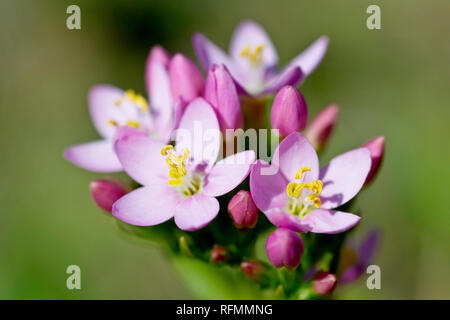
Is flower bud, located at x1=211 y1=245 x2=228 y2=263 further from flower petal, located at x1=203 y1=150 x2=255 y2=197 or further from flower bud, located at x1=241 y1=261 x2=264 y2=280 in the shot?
flower petal, located at x1=203 y1=150 x2=255 y2=197

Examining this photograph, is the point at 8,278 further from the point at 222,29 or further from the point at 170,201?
the point at 222,29

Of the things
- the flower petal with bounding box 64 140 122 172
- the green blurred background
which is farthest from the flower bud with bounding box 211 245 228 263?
the green blurred background

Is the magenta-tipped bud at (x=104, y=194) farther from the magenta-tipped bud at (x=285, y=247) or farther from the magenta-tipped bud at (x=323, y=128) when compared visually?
the magenta-tipped bud at (x=323, y=128)

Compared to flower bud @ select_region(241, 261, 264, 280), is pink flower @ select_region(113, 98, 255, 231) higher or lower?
higher

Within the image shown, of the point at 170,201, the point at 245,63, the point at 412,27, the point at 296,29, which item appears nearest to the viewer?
the point at 170,201

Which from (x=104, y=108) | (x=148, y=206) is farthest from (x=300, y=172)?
(x=104, y=108)
